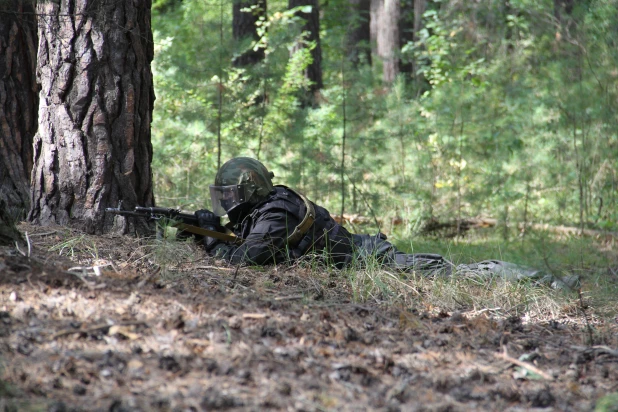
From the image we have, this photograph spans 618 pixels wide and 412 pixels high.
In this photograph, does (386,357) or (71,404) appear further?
(386,357)

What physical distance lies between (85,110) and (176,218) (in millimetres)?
1022

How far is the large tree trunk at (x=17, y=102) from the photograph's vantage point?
519 centimetres

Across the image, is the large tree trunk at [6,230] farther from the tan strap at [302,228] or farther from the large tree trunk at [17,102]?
the tan strap at [302,228]

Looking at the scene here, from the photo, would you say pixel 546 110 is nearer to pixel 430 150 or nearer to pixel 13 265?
pixel 430 150

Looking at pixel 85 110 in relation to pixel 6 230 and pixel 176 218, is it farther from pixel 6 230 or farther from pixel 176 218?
pixel 6 230

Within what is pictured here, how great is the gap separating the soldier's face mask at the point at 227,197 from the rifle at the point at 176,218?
226 millimetres

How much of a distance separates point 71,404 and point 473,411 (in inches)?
59.0

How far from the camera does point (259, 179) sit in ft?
17.0

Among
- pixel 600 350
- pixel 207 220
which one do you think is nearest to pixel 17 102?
pixel 207 220

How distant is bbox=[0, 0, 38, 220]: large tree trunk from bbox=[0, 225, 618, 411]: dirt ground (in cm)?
149

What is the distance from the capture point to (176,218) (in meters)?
4.87

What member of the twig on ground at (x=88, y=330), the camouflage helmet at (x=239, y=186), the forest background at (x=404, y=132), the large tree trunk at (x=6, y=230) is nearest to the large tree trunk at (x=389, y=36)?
the forest background at (x=404, y=132)

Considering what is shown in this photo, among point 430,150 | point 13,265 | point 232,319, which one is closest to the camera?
point 232,319

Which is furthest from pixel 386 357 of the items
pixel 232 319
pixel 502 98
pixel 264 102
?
pixel 502 98
